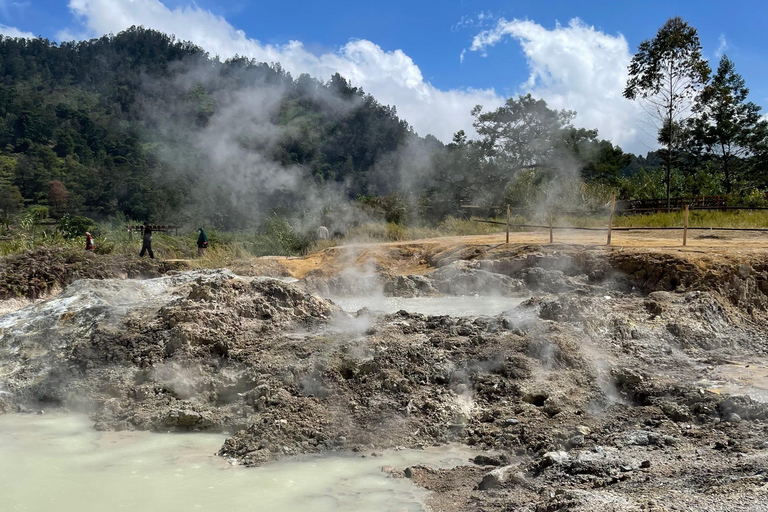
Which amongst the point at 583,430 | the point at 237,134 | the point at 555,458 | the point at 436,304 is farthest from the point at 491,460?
the point at 237,134

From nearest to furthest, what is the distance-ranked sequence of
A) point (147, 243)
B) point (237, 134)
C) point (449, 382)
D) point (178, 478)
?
point (178, 478) < point (449, 382) < point (147, 243) < point (237, 134)

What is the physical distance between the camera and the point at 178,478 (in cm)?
387

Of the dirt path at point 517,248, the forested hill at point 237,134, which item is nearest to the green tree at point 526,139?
the forested hill at point 237,134

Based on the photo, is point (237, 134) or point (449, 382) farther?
point (237, 134)

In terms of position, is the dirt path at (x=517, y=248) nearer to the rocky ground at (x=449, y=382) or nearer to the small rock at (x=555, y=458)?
the rocky ground at (x=449, y=382)

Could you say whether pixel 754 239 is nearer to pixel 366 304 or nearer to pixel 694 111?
pixel 366 304

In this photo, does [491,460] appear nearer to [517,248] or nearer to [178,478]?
[178,478]

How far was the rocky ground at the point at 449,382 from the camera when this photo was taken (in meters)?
3.57

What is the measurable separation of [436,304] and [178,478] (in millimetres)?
6069

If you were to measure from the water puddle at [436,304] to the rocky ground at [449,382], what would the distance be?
1.85 metres

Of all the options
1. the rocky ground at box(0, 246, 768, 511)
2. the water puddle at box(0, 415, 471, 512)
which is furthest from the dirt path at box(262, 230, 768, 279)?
the water puddle at box(0, 415, 471, 512)

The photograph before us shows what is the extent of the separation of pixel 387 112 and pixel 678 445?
49.5 feet

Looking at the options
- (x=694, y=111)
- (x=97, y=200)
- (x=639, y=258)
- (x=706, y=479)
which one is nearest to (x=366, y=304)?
(x=639, y=258)

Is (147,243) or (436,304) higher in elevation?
(147,243)
